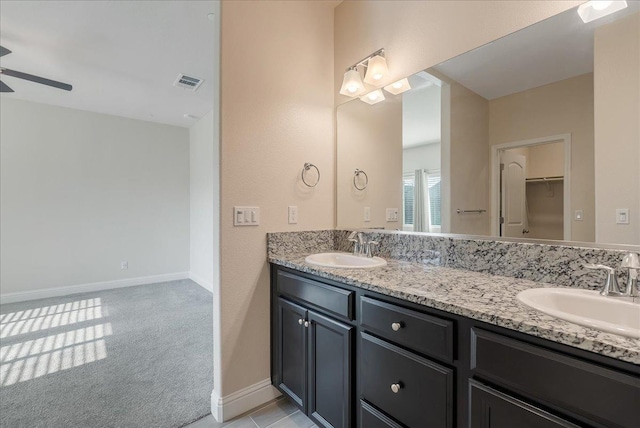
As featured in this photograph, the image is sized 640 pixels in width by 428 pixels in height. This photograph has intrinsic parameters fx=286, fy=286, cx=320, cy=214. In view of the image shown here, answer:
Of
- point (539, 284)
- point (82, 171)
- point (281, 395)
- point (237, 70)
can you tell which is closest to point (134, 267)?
point (82, 171)

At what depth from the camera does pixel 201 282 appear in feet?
14.9

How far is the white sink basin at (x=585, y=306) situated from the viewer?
2.64 feet

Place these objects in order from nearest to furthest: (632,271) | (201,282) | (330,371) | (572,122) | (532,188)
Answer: (632,271)
(572,122)
(532,188)
(330,371)
(201,282)

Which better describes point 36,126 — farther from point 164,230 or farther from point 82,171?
point 164,230

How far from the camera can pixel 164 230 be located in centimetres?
481

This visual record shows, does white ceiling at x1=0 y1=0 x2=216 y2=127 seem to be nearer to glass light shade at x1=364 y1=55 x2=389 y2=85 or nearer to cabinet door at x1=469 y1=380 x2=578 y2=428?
glass light shade at x1=364 y1=55 x2=389 y2=85

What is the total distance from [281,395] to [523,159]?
6.30ft

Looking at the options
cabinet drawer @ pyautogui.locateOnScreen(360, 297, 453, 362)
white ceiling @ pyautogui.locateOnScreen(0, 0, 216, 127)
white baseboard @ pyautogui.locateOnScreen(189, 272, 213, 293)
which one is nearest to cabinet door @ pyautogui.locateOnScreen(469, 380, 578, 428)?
cabinet drawer @ pyautogui.locateOnScreen(360, 297, 453, 362)

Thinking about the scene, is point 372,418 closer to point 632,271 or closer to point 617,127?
point 632,271

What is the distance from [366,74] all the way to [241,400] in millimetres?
2177

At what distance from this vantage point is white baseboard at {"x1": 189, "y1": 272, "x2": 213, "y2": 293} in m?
4.26

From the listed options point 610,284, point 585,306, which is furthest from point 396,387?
point 610,284

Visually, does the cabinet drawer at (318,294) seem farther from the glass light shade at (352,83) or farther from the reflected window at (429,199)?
the glass light shade at (352,83)

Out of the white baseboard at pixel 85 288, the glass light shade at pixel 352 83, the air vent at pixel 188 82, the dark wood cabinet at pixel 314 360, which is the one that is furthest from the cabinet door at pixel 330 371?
the white baseboard at pixel 85 288
